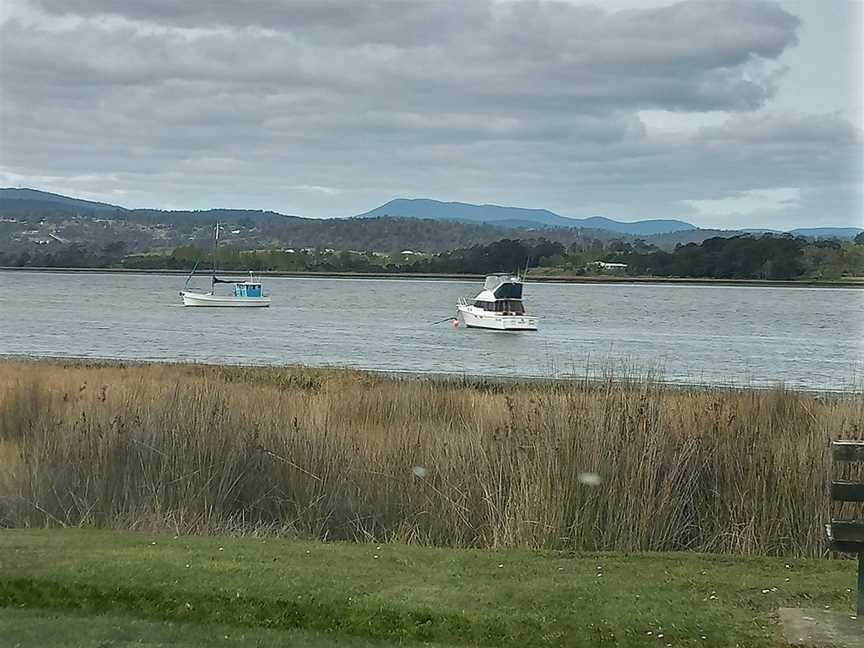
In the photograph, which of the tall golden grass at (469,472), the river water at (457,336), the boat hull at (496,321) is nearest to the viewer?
the tall golden grass at (469,472)

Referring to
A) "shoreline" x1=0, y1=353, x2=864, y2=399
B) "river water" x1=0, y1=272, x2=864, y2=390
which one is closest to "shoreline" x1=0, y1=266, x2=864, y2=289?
"river water" x1=0, y1=272, x2=864, y2=390

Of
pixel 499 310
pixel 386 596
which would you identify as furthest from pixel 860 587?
pixel 499 310

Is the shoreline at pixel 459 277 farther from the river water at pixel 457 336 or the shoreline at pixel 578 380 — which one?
the shoreline at pixel 578 380

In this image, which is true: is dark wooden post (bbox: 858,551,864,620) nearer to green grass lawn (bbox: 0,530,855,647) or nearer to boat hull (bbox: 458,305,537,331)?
green grass lawn (bbox: 0,530,855,647)

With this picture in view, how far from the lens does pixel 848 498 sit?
6090 millimetres

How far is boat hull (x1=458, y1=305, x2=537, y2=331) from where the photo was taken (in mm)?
67438

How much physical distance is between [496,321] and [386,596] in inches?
2438

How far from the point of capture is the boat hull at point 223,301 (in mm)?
93062

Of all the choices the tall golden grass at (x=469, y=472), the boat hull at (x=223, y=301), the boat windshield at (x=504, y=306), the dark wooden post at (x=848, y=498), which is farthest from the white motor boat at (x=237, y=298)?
the dark wooden post at (x=848, y=498)

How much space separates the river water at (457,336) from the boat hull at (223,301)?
1.38 m

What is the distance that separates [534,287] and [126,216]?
64.1m

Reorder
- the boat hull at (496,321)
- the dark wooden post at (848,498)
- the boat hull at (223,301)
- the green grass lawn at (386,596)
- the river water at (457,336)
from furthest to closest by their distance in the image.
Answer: the boat hull at (223,301), the boat hull at (496,321), the river water at (457,336), the green grass lawn at (386,596), the dark wooden post at (848,498)

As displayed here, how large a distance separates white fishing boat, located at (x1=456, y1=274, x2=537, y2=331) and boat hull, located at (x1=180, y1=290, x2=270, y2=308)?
2358 centimetres

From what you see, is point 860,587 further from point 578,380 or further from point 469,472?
point 578,380
